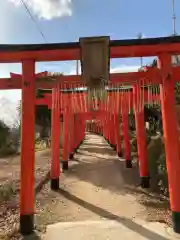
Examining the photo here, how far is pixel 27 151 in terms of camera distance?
5371 millimetres

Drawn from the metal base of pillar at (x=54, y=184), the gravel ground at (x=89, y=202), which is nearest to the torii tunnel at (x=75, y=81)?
the gravel ground at (x=89, y=202)

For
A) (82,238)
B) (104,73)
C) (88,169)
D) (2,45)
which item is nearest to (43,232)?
(82,238)

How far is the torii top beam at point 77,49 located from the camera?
16.8 feet

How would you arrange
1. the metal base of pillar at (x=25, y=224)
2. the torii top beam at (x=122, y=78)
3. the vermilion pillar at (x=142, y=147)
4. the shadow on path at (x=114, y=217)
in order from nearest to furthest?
the shadow on path at (x=114, y=217) → the metal base of pillar at (x=25, y=224) → the torii top beam at (x=122, y=78) → the vermilion pillar at (x=142, y=147)

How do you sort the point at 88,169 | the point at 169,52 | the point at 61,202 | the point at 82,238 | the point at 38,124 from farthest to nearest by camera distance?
the point at 38,124 < the point at 88,169 < the point at 61,202 < the point at 169,52 < the point at 82,238

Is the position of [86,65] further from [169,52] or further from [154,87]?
[154,87]

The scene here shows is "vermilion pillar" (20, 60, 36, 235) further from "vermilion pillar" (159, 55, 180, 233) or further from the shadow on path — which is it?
"vermilion pillar" (159, 55, 180, 233)

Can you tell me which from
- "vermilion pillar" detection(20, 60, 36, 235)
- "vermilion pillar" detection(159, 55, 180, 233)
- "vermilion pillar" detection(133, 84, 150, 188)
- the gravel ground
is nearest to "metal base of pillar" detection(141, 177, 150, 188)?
"vermilion pillar" detection(133, 84, 150, 188)

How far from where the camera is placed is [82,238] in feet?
16.2

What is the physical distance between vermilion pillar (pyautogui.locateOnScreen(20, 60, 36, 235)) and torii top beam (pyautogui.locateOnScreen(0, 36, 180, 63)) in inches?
9.7

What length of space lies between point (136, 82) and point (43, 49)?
1813 millimetres

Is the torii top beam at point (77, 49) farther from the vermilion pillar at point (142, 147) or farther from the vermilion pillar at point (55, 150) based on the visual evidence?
the vermilion pillar at point (55, 150)

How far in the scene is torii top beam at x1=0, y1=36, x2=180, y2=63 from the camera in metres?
5.11

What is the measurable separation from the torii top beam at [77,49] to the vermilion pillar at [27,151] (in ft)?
0.81
